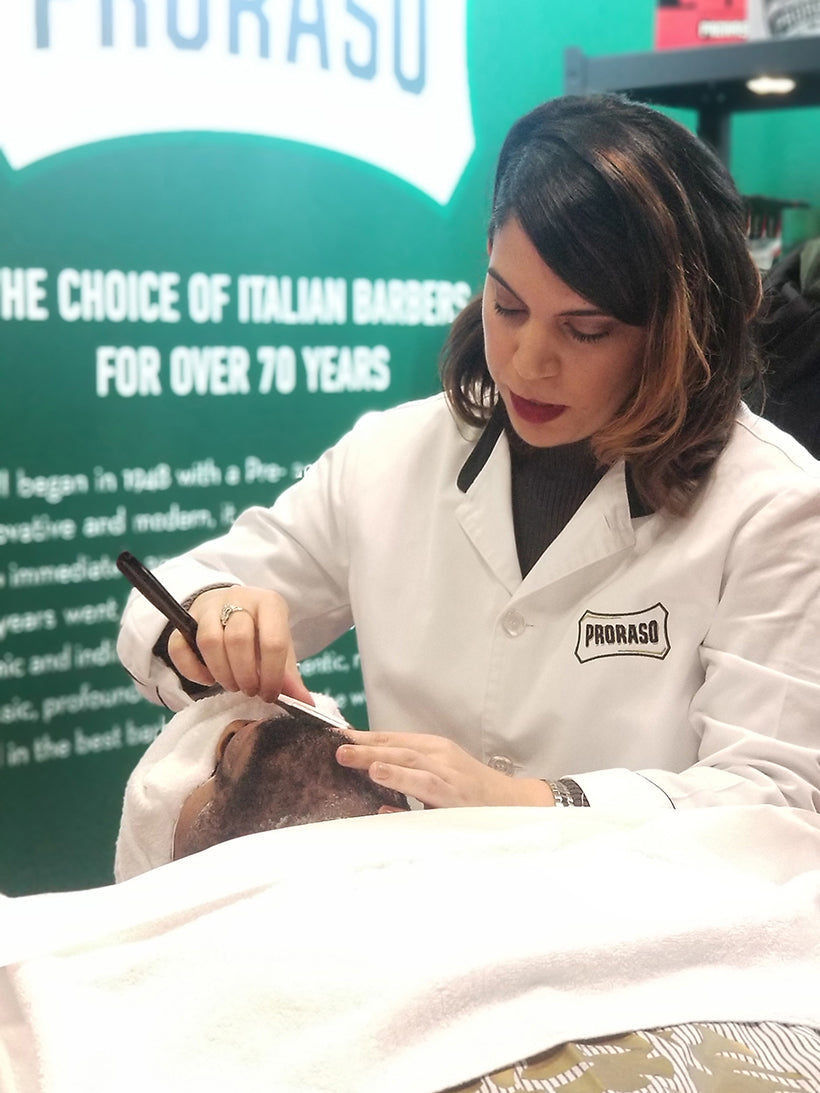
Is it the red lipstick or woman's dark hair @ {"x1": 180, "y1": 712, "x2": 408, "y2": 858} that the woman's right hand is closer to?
woman's dark hair @ {"x1": 180, "y1": 712, "x2": 408, "y2": 858}

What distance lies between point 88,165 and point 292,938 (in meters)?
1.68

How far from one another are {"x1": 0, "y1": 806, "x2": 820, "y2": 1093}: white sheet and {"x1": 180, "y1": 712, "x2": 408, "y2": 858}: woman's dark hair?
9 centimetres

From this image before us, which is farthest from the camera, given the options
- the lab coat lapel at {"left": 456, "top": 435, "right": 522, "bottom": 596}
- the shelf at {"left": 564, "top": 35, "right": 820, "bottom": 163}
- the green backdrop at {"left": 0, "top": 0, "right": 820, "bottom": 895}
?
the shelf at {"left": 564, "top": 35, "right": 820, "bottom": 163}

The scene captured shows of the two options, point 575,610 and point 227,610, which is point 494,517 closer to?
point 575,610

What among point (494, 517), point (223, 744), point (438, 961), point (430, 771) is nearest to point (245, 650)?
point (223, 744)

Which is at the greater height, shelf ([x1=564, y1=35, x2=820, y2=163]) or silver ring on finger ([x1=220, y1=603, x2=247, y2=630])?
shelf ([x1=564, y1=35, x2=820, y2=163])

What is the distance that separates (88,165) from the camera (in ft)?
7.06

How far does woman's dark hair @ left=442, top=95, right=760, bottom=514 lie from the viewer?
1140 mm

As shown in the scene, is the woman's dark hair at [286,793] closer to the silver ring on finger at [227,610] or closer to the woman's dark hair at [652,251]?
the silver ring on finger at [227,610]

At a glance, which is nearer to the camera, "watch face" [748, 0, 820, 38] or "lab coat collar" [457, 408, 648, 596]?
"lab coat collar" [457, 408, 648, 596]

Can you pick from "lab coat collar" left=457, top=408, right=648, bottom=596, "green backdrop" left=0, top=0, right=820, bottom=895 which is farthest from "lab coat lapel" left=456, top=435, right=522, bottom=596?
"green backdrop" left=0, top=0, right=820, bottom=895

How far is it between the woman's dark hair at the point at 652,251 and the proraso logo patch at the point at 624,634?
11 centimetres

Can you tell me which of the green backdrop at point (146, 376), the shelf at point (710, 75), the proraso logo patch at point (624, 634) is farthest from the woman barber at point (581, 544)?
the shelf at point (710, 75)

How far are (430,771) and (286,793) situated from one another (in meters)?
0.12
